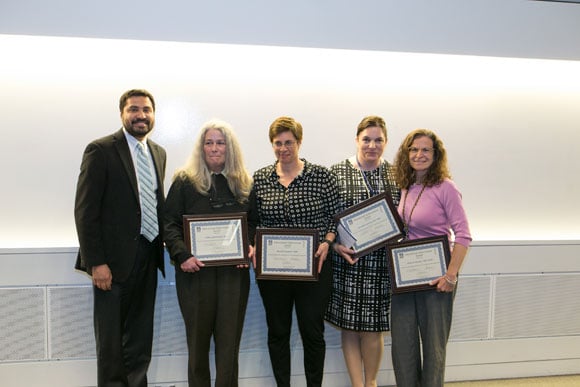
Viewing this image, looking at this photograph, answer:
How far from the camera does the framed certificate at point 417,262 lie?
2.23 m

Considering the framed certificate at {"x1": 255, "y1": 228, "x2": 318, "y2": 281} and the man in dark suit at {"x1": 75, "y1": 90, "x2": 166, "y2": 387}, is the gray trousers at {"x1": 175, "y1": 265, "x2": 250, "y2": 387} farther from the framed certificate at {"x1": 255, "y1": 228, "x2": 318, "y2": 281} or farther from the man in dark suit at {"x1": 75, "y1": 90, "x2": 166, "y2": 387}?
the man in dark suit at {"x1": 75, "y1": 90, "x2": 166, "y2": 387}

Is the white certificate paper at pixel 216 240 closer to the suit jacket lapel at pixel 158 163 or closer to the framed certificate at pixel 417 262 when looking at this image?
the suit jacket lapel at pixel 158 163

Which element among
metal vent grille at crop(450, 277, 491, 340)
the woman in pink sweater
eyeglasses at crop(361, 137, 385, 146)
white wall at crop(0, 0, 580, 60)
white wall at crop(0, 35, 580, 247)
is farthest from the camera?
metal vent grille at crop(450, 277, 491, 340)

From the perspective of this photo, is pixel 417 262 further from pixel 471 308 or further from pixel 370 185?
pixel 471 308

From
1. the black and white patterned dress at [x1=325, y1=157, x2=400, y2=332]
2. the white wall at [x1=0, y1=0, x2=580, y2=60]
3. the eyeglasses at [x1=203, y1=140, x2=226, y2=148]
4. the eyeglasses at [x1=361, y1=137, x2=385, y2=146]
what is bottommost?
the black and white patterned dress at [x1=325, y1=157, x2=400, y2=332]

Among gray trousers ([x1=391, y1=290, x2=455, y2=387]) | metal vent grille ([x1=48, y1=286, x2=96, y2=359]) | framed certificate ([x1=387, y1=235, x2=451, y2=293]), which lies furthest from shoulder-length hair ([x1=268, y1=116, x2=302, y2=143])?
metal vent grille ([x1=48, y1=286, x2=96, y2=359])

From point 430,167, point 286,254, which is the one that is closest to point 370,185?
point 430,167

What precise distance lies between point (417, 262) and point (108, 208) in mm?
1692

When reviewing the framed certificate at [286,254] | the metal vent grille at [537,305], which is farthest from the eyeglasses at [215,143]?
the metal vent grille at [537,305]

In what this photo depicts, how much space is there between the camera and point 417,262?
2.25m

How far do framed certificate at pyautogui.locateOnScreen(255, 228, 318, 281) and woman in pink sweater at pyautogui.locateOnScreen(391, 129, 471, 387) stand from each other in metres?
0.51

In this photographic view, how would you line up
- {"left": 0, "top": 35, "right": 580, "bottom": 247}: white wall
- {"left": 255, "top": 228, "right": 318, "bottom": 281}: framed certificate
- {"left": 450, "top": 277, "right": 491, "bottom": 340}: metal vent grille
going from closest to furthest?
1. {"left": 255, "top": 228, "right": 318, "bottom": 281}: framed certificate
2. {"left": 0, "top": 35, "right": 580, "bottom": 247}: white wall
3. {"left": 450, "top": 277, "right": 491, "bottom": 340}: metal vent grille

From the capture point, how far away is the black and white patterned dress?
2.51 metres

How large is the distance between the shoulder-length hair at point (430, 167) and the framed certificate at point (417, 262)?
0.32m
